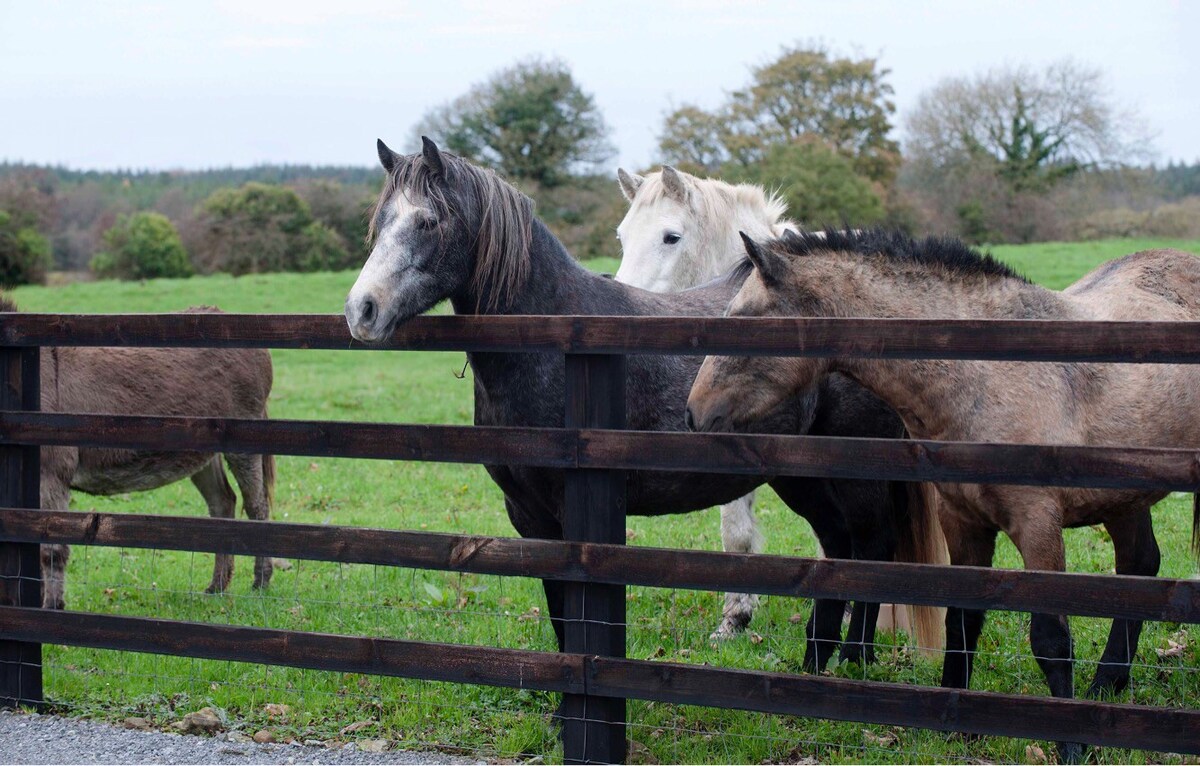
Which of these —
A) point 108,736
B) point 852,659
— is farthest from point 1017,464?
point 108,736

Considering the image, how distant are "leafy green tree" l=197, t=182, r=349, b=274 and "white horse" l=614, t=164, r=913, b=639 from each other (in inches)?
1443

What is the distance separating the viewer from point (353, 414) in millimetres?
15000

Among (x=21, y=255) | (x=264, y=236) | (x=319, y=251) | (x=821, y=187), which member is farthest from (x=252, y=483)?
(x=21, y=255)

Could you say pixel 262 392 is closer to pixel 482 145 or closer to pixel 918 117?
pixel 918 117

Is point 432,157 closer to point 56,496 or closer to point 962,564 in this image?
point 962,564

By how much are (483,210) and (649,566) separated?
159 cm

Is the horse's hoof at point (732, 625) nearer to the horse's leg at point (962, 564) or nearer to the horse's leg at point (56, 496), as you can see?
the horse's leg at point (962, 564)

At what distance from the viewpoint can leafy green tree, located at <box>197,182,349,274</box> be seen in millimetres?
41438

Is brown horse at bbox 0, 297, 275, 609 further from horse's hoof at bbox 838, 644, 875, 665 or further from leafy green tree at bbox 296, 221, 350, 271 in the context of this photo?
leafy green tree at bbox 296, 221, 350, 271

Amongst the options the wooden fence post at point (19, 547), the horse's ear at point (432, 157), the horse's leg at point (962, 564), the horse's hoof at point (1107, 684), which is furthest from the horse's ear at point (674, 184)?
the wooden fence post at point (19, 547)

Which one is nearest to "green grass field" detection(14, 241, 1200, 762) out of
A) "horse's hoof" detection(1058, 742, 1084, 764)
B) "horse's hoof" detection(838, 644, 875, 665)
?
"horse's hoof" detection(838, 644, 875, 665)

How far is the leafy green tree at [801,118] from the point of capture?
41.6 meters

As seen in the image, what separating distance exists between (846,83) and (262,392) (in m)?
41.5

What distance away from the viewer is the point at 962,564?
→ 4238 millimetres
